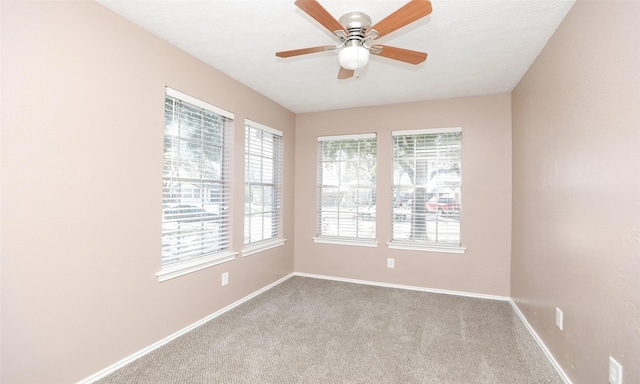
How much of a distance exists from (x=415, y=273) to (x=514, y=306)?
3.70 ft

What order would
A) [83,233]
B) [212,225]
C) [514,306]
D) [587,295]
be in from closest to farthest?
1. [587,295]
2. [83,233]
3. [212,225]
4. [514,306]

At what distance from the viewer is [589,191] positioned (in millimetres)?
1791

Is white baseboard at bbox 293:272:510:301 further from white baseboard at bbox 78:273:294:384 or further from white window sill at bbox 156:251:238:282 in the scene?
white window sill at bbox 156:251:238:282

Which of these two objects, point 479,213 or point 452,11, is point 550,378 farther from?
point 452,11

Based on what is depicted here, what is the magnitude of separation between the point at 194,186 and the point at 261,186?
45.3 inches

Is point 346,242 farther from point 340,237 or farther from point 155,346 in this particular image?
point 155,346

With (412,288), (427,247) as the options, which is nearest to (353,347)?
(412,288)

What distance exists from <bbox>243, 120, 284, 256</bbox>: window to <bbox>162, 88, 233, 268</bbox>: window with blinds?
0.37 metres

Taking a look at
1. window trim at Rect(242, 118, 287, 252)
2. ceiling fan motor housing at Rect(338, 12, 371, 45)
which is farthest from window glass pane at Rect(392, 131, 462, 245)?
ceiling fan motor housing at Rect(338, 12, 371, 45)

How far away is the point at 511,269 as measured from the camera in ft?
11.7

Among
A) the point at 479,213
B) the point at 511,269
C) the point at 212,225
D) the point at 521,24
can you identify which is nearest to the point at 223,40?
the point at 212,225

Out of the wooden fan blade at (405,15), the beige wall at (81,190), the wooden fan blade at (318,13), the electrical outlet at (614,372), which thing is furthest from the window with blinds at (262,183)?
the electrical outlet at (614,372)

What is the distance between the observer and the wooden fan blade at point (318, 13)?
1.53m

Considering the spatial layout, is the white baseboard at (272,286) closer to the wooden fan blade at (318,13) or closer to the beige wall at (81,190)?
the beige wall at (81,190)
